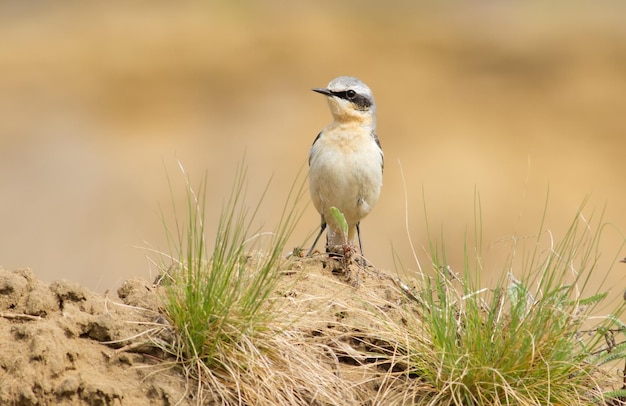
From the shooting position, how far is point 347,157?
8.27 m

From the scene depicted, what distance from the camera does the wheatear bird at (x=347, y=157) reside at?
8.25 metres

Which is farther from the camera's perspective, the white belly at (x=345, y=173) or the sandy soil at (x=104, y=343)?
the white belly at (x=345, y=173)

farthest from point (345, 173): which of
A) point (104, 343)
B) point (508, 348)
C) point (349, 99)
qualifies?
point (104, 343)

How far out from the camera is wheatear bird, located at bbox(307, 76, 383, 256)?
8250 mm

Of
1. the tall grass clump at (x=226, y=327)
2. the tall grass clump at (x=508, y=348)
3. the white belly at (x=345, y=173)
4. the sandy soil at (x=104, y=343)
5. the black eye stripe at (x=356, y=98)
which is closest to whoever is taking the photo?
the sandy soil at (x=104, y=343)

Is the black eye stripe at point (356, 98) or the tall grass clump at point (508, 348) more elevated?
the black eye stripe at point (356, 98)

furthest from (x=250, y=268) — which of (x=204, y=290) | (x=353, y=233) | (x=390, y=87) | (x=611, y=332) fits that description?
(x=390, y=87)

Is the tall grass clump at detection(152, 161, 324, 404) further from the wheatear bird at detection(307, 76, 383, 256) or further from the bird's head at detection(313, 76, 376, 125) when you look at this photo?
the bird's head at detection(313, 76, 376, 125)

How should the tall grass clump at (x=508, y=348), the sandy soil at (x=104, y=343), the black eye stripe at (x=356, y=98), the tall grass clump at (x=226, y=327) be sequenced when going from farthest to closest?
the black eye stripe at (x=356, y=98), the tall grass clump at (x=508, y=348), the tall grass clump at (x=226, y=327), the sandy soil at (x=104, y=343)

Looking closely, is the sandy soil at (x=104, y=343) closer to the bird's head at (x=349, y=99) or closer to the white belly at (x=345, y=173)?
the white belly at (x=345, y=173)

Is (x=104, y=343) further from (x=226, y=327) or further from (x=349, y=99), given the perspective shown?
(x=349, y=99)

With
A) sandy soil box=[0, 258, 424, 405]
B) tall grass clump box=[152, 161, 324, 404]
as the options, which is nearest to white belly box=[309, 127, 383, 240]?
sandy soil box=[0, 258, 424, 405]

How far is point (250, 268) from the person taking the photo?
568cm


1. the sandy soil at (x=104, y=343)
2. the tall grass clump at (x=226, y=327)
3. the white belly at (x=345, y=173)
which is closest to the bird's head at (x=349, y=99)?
the white belly at (x=345, y=173)
